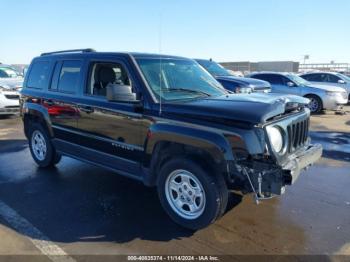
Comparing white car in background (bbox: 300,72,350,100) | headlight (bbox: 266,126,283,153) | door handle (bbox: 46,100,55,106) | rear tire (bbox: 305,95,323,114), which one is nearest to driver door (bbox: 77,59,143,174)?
door handle (bbox: 46,100,55,106)

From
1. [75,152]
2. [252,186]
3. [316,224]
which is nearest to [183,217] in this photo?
[252,186]

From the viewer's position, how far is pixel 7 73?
14359 mm

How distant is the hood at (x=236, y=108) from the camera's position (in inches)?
138

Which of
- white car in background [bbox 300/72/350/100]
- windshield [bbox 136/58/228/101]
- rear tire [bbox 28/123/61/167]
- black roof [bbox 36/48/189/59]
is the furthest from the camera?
white car in background [bbox 300/72/350/100]

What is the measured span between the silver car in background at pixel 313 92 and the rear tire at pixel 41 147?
10.7 meters

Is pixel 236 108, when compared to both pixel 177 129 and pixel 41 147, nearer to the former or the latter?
pixel 177 129

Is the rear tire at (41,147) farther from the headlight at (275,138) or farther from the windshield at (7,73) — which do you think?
the windshield at (7,73)

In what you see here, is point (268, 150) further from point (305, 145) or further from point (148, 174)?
point (148, 174)

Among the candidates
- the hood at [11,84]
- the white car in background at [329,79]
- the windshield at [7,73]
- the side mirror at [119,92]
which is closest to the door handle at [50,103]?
the side mirror at [119,92]

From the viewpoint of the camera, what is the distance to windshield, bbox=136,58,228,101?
4.36 m

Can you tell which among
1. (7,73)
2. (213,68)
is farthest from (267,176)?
(7,73)

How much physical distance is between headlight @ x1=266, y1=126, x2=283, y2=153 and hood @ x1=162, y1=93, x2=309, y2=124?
5.3 inches

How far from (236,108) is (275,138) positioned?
0.52 metres

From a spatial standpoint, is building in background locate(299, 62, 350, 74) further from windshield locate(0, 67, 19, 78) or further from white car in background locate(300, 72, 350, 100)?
windshield locate(0, 67, 19, 78)
